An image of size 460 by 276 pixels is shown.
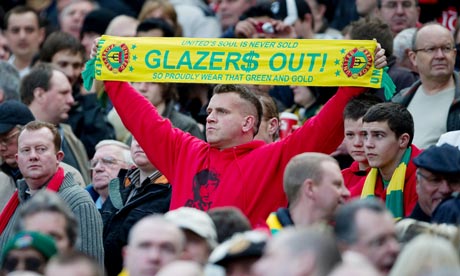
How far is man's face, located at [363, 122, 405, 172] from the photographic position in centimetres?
1191

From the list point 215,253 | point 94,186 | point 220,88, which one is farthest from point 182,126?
point 215,253

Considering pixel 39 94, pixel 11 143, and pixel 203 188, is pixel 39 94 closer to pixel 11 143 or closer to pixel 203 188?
pixel 11 143

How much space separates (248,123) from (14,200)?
84.3 inches

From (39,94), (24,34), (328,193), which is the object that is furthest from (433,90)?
(24,34)

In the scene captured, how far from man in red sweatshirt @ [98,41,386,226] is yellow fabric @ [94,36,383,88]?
12 centimetres

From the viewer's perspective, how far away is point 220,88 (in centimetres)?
1218

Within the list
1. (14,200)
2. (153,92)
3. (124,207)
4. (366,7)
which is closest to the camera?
(14,200)

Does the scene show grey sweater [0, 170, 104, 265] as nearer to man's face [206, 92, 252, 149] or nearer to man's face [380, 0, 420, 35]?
man's face [206, 92, 252, 149]

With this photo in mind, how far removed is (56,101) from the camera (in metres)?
15.1

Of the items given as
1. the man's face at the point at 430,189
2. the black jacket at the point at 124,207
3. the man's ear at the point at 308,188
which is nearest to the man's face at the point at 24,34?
the black jacket at the point at 124,207

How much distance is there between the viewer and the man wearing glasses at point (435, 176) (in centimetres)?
1088

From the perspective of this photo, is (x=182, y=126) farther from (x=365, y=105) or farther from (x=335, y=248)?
(x=335, y=248)

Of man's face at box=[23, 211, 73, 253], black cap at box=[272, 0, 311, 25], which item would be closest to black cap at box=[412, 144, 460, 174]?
man's face at box=[23, 211, 73, 253]

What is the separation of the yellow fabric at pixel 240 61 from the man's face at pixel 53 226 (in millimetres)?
2397
